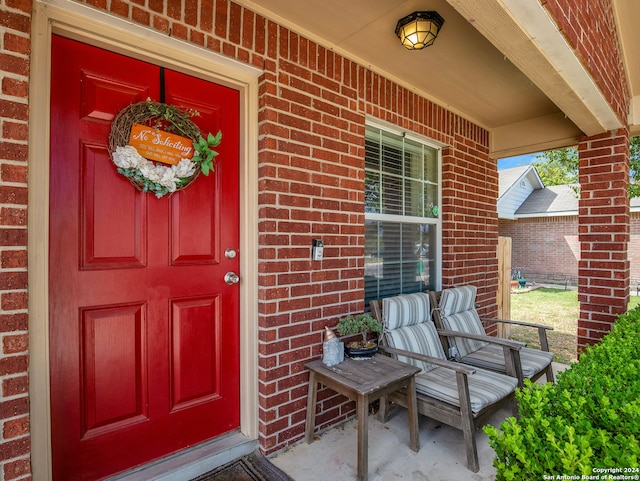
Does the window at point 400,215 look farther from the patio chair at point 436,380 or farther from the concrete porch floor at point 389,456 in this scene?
the concrete porch floor at point 389,456

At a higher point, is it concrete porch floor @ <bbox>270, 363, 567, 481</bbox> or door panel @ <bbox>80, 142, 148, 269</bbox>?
door panel @ <bbox>80, 142, 148, 269</bbox>

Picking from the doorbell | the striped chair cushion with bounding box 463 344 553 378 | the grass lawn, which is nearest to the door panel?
the doorbell

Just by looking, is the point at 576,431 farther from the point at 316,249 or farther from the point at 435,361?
the point at 316,249

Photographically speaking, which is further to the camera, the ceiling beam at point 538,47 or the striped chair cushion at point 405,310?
the striped chair cushion at point 405,310

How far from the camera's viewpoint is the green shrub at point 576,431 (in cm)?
81

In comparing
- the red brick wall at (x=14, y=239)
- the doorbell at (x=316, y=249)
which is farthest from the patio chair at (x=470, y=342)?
the red brick wall at (x=14, y=239)

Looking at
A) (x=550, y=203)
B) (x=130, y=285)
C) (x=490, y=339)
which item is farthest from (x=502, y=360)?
(x=550, y=203)

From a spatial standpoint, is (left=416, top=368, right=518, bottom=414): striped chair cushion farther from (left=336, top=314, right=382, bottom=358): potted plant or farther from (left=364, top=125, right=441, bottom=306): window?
(left=364, top=125, right=441, bottom=306): window

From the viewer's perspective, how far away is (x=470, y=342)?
9.87 ft

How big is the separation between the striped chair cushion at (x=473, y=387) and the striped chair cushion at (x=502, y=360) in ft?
0.88

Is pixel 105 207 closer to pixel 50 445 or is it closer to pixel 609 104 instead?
pixel 50 445

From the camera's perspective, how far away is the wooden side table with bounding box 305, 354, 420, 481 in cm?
179

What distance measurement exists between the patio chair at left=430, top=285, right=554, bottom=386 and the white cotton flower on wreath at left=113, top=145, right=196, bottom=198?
7.21 ft

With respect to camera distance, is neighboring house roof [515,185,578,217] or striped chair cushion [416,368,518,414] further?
neighboring house roof [515,185,578,217]
